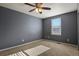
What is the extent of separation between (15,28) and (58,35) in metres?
2.77

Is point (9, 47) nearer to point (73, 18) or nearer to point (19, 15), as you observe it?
point (19, 15)

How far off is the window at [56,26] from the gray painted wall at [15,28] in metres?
1.30

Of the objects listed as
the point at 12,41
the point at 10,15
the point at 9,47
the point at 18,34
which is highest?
the point at 10,15

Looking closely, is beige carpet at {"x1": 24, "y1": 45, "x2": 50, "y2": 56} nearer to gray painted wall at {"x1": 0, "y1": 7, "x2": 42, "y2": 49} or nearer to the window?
gray painted wall at {"x1": 0, "y1": 7, "x2": 42, "y2": 49}

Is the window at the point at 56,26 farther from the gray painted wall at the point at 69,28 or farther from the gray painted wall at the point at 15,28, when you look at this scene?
the gray painted wall at the point at 15,28

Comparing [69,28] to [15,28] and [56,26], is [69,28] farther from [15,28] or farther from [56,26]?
[15,28]

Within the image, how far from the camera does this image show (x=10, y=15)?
2928mm

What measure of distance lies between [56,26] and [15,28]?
8.99ft

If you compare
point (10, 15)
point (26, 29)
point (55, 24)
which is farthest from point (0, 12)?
point (55, 24)

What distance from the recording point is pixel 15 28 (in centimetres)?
312

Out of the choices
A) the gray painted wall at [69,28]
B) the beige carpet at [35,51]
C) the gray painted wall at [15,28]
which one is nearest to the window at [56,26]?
the gray painted wall at [69,28]

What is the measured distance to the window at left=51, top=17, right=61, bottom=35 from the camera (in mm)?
4081

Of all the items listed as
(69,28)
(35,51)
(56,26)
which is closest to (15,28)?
(35,51)

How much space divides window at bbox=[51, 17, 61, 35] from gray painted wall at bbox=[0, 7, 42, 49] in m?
1.30
